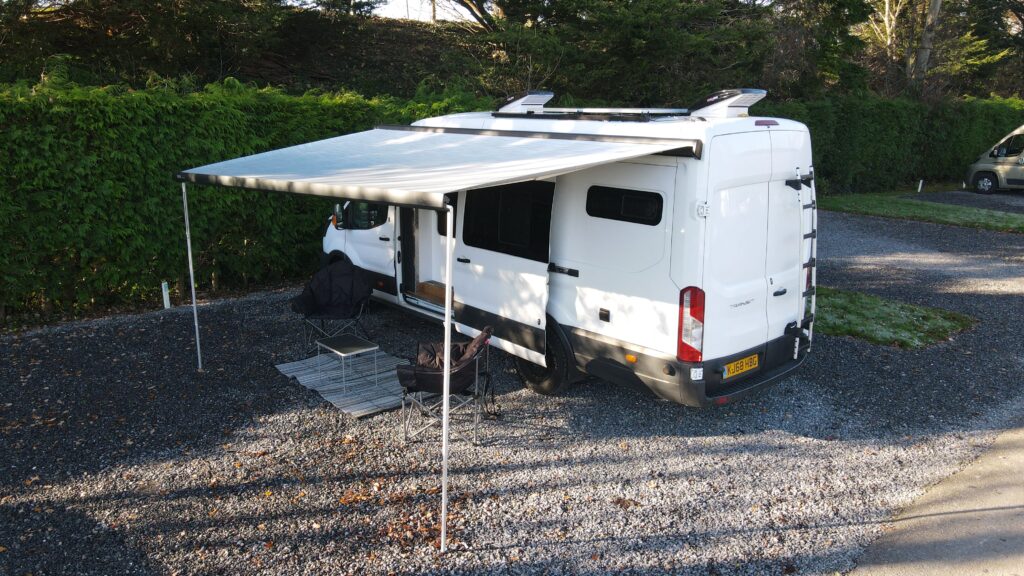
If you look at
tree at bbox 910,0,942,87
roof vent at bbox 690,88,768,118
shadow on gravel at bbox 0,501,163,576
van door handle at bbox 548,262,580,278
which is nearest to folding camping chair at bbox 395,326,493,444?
van door handle at bbox 548,262,580,278

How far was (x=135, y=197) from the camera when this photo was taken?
8.57 meters

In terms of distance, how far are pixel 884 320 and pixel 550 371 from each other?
470 centimetres

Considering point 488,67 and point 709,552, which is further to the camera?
point 488,67

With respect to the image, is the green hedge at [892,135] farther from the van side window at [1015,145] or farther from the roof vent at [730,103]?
the roof vent at [730,103]

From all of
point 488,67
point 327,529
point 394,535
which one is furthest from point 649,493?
point 488,67

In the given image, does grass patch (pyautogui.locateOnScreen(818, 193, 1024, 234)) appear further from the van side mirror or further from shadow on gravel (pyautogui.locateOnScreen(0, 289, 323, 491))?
shadow on gravel (pyautogui.locateOnScreen(0, 289, 323, 491))

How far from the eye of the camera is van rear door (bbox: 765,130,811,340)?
557 centimetres

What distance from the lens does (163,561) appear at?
160 inches

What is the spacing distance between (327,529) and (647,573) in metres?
1.88

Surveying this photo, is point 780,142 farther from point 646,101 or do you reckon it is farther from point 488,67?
point 646,101

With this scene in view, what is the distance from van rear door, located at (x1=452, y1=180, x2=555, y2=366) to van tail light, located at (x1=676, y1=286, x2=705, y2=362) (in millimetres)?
1187

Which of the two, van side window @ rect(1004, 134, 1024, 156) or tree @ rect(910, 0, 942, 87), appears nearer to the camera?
van side window @ rect(1004, 134, 1024, 156)

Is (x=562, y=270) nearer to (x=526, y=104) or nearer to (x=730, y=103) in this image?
(x=730, y=103)

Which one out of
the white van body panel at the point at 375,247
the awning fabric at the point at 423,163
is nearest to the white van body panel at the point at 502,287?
the awning fabric at the point at 423,163
